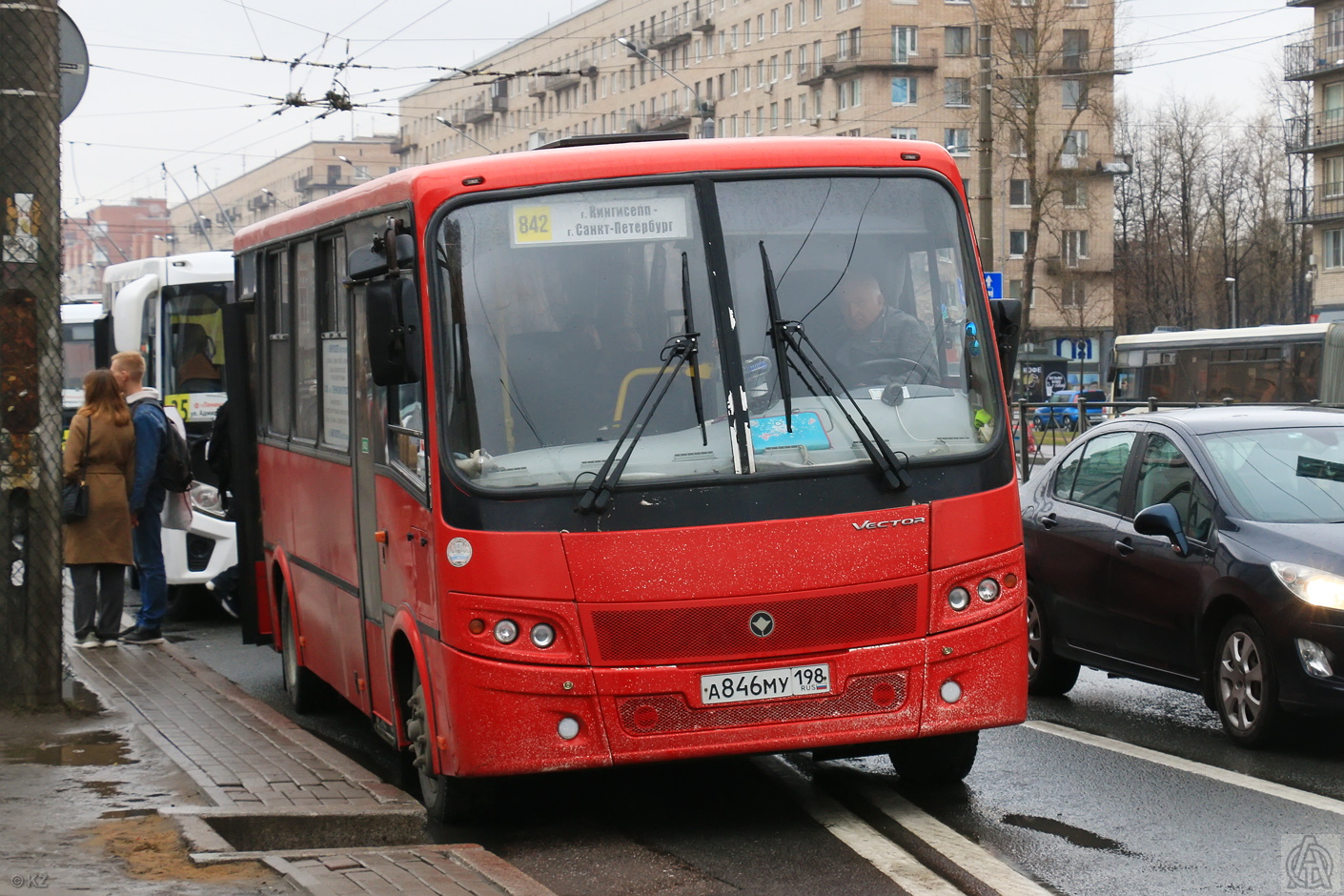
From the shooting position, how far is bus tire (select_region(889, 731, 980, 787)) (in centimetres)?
762

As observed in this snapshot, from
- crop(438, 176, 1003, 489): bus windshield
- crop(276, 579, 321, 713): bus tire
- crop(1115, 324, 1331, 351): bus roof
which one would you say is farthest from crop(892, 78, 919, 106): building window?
crop(438, 176, 1003, 489): bus windshield

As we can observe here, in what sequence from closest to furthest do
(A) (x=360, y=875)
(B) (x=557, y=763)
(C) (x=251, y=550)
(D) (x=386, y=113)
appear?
(A) (x=360, y=875) → (B) (x=557, y=763) → (C) (x=251, y=550) → (D) (x=386, y=113)

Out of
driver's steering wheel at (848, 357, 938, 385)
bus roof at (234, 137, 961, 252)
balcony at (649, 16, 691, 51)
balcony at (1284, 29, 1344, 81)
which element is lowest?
driver's steering wheel at (848, 357, 938, 385)

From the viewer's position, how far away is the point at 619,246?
23.1 ft

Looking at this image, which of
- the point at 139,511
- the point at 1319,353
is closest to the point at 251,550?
the point at 139,511

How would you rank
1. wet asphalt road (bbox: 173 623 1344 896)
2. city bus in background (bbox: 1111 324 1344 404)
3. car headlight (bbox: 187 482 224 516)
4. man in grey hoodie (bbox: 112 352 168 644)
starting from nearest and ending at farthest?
wet asphalt road (bbox: 173 623 1344 896) → man in grey hoodie (bbox: 112 352 168 644) → car headlight (bbox: 187 482 224 516) → city bus in background (bbox: 1111 324 1344 404)

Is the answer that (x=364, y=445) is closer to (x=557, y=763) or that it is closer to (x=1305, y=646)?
(x=557, y=763)

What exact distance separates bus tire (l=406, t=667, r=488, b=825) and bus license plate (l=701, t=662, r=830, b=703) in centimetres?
102

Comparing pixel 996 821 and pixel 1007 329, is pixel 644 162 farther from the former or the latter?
pixel 996 821

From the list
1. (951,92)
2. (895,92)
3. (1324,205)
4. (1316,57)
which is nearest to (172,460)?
(1324,205)

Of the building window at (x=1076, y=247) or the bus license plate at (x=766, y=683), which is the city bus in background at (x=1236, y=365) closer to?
the bus license plate at (x=766, y=683)

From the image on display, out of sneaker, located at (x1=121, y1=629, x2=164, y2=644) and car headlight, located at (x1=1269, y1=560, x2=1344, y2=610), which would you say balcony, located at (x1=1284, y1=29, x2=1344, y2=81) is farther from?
car headlight, located at (x1=1269, y1=560, x2=1344, y2=610)

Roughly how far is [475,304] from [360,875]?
81.3 inches

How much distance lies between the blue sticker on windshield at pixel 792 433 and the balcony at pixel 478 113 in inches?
4297
